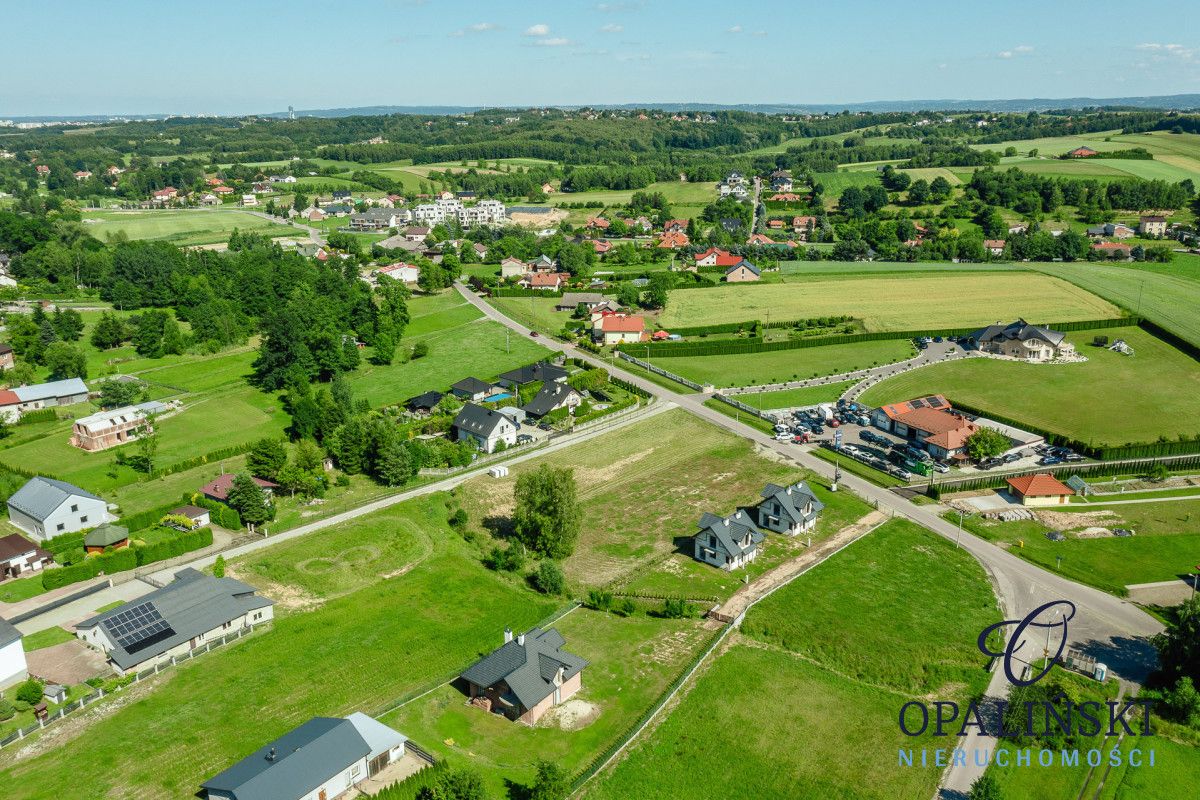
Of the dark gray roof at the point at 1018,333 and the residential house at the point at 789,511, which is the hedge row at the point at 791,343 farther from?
the residential house at the point at 789,511

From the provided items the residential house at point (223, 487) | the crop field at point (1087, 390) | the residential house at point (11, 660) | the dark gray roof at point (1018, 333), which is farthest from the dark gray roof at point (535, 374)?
the dark gray roof at point (1018, 333)

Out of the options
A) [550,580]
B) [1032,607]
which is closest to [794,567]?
[1032,607]

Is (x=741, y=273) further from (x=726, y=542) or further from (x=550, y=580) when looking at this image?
(x=550, y=580)

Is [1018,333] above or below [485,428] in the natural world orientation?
above

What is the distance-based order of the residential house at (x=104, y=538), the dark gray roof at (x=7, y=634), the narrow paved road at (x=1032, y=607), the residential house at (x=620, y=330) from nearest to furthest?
the dark gray roof at (x=7, y=634), the narrow paved road at (x=1032, y=607), the residential house at (x=104, y=538), the residential house at (x=620, y=330)

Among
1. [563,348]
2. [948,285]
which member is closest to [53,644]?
[563,348]

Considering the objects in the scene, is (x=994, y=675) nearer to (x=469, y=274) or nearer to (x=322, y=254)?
(x=469, y=274)
